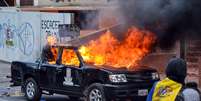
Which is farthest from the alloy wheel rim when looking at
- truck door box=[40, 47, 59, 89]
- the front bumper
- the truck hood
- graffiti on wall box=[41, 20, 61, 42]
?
graffiti on wall box=[41, 20, 61, 42]

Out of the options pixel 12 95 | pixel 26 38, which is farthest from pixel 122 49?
pixel 26 38

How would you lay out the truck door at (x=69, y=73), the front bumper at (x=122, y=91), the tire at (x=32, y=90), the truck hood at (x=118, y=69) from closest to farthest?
the front bumper at (x=122, y=91) → the truck hood at (x=118, y=69) → the truck door at (x=69, y=73) → the tire at (x=32, y=90)

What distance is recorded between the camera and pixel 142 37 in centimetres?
1205

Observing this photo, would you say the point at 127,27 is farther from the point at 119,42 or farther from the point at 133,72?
the point at 133,72

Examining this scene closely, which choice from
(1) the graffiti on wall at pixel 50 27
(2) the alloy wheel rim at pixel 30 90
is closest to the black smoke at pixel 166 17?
(2) the alloy wheel rim at pixel 30 90

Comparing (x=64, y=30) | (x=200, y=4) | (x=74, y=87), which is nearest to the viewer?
(x=200, y=4)

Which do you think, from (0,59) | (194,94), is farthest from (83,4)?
(194,94)

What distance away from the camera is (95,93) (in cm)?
1112

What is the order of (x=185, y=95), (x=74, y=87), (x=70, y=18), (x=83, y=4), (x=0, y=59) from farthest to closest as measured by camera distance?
(x=0, y=59)
(x=83, y=4)
(x=70, y=18)
(x=74, y=87)
(x=185, y=95)

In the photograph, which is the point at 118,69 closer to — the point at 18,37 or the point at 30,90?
the point at 30,90

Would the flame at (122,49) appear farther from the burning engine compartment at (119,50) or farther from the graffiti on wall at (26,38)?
the graffiti on wall at (26,38)

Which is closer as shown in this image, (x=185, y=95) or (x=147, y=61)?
(x=185, y=95)

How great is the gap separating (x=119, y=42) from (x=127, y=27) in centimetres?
38

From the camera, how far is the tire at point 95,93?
10.9m
